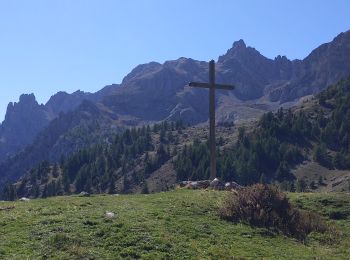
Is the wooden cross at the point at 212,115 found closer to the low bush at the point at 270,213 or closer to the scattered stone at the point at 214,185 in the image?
the scattered stone at the point at 214,185

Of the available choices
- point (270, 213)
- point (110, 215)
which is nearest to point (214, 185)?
point (270, 213)

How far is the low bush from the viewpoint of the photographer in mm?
25828

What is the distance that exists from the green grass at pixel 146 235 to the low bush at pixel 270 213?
80 cm

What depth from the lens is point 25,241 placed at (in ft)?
64.3

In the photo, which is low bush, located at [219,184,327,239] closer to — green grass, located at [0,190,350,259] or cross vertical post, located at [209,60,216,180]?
green grass, located at [0,190,350,259]

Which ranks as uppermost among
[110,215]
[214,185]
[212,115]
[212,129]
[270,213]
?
[212,115]

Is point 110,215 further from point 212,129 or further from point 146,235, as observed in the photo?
point 212,129

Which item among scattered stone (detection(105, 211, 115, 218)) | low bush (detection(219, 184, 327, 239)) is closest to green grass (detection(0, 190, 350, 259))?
scattered stone (detection(105, 211, 115, 218))

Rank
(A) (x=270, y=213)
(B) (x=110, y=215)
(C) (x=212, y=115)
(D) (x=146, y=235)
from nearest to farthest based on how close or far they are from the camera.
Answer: (D) (x=146, y=235)
(B) (x=110, y=215)
(A) (x=270, y=213)
(C) (x=212, y=115)

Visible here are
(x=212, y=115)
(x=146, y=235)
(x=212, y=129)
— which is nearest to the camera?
(x=146, y=235)

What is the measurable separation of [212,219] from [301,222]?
15.1 ft

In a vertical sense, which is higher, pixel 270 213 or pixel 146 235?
pixel 146 235

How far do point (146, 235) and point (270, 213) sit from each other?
8.12 metres

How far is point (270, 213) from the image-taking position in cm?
2655
